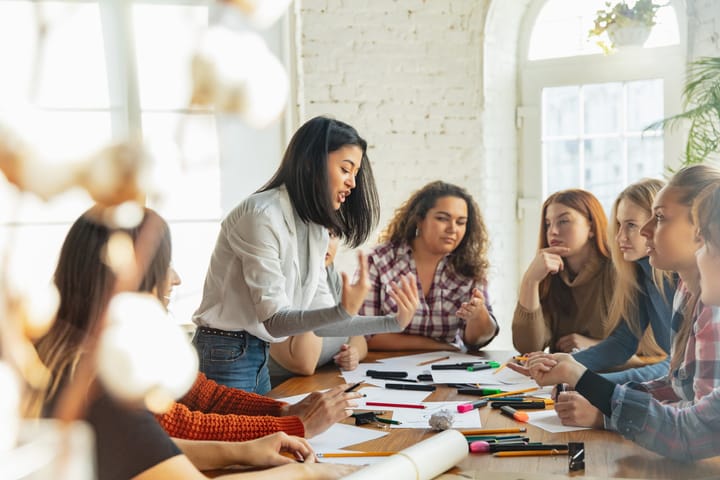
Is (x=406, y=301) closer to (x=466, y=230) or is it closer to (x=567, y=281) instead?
(x=567, y=281)

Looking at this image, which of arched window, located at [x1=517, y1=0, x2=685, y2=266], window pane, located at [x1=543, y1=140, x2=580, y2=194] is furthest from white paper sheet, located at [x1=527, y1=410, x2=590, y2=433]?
window pane, located at [x1=543, y1=140, x2=580, y2=194]

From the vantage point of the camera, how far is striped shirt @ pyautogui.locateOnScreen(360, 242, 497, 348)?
2.76 meters

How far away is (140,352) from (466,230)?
2.69m

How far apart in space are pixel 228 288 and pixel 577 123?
296cm

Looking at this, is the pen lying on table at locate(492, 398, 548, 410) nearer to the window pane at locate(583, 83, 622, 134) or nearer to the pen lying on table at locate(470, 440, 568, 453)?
the pen lying on table at locate(470, 440, 568, 453)

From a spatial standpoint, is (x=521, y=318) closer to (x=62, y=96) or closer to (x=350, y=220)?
(x=350, y=220)

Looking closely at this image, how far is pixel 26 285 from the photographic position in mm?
303

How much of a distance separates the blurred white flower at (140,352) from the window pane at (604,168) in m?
4.13

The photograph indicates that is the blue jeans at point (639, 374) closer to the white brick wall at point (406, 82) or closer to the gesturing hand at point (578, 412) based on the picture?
the gesturing hand at point (578, 412)

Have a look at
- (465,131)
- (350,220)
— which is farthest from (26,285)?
(465,131)

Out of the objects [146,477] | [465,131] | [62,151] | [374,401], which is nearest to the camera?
[62,151]

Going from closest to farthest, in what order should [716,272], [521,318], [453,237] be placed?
[716,272]
[521,318]
[453,237]

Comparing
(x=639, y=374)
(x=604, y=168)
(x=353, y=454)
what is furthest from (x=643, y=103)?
(x=353, y=454)

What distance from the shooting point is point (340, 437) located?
151 centimetres
